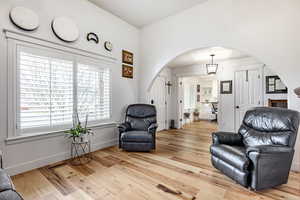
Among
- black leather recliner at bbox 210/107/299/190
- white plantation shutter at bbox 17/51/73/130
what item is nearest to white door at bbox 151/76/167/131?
white plantation shutter at bbox 17/51/73/130

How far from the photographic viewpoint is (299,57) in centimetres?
228

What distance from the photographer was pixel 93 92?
129 inches

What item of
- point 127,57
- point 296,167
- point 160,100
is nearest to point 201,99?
point 160,100

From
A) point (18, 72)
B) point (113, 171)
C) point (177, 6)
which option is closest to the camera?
point (18, 72)

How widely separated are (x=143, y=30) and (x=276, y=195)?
4.38 metres

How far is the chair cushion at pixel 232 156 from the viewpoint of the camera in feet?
6.07

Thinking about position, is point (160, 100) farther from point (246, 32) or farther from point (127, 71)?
point (246, 32)

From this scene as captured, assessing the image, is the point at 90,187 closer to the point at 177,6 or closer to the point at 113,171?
the point at 113,171

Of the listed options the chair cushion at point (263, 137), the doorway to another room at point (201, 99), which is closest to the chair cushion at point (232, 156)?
the chair cushion at point (263, 137)

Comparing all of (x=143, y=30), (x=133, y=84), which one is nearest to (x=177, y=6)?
(x=143, y=30)

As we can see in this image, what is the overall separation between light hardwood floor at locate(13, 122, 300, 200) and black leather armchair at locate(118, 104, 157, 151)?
11.7 inches

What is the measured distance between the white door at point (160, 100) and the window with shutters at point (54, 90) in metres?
2.33

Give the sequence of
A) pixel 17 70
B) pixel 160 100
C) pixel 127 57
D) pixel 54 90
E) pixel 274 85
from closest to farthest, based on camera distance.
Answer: pixel 17 70, pixel 54 90, pixel 127 57, pixel 274 85, pixel 160 100

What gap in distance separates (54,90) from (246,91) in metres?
5.34
